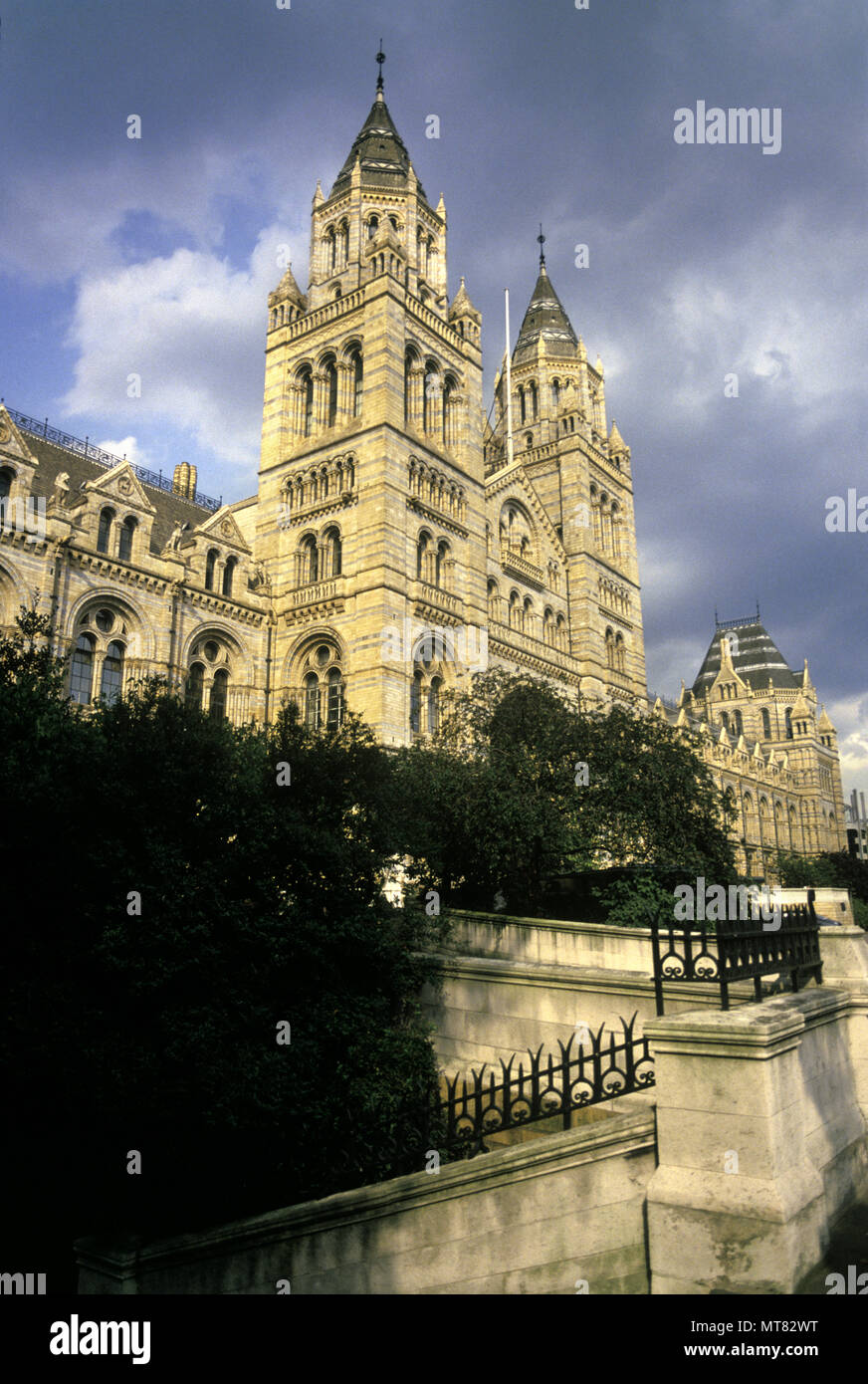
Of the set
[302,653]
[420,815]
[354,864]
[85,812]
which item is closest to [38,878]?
[85,812]

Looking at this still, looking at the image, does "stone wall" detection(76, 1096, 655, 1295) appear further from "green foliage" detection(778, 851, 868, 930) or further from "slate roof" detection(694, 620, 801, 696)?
"slate roof" detection(694, 620, 801, 696)

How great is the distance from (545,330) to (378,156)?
61.2 ft

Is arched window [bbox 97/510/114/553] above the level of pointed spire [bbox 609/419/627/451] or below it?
below

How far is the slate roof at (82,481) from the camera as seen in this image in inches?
1156

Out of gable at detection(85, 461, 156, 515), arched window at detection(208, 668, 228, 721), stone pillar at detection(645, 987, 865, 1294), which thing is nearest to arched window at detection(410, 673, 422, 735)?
arched window at detection(208, 668, 228, 721)

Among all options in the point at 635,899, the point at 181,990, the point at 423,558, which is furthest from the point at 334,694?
the point at 181,990

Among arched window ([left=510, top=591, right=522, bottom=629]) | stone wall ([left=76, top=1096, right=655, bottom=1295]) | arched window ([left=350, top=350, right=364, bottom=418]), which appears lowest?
stone wall ([left=76, top=1096, right=655, bottom=1295])

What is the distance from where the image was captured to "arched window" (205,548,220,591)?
31953 millimetres

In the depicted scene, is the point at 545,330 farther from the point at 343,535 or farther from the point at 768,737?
the point at 768,737

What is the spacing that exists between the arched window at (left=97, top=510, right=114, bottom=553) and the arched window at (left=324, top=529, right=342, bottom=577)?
812 cm

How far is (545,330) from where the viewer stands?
55219 millimetres
